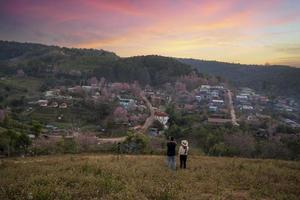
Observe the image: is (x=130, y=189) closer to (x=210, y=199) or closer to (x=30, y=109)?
(x=210, y=199)

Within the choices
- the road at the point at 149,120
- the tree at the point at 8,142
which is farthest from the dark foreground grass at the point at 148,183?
the road at the point at 149,120

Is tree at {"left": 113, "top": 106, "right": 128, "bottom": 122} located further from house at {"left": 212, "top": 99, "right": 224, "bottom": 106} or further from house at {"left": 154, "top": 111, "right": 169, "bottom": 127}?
house at {"left": 212, "top": 99, "right": 224, "bottom": 106}

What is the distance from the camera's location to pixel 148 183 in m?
13.6

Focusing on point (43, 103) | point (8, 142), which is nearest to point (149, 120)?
point (43, 103)

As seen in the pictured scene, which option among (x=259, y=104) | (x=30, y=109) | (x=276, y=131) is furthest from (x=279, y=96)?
(x=30, y=109)

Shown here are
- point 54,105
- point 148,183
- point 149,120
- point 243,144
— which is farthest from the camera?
point 54,105

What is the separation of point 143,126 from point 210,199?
79.9 metres

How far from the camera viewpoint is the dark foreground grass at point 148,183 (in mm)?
11602

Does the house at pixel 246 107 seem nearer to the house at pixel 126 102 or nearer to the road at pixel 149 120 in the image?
A: the road at pixel 149 120

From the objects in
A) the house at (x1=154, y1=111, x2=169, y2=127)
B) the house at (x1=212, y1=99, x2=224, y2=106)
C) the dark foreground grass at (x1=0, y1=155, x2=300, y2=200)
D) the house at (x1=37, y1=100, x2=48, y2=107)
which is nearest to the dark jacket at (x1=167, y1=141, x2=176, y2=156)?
the dark foreground grass at (x1=0, y1=155, x2=300, y2=200)

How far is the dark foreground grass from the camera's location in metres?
11.6

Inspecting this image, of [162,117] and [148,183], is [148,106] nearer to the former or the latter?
[162,117]

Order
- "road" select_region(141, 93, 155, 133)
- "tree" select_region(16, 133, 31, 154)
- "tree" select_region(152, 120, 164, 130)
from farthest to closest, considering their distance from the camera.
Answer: "road" select_region(141, 93, 155, 133) < "tree" select_region(152, 120, 164, 130) < "tree" select_region(16, 133, 31, 154)

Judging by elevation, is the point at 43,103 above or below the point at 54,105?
above
